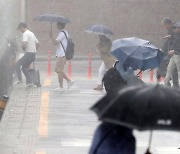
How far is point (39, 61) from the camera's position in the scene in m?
32.4

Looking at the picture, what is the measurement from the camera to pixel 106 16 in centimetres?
3606

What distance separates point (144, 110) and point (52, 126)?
7885mm

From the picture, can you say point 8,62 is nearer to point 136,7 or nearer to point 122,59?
point 122,59

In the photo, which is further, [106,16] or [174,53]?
[106,16]

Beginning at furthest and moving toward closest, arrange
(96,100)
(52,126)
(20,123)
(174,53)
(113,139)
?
(174,53), (96,100), (20,123), (52,126), (113,139)

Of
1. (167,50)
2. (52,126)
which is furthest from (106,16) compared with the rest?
(52,126)

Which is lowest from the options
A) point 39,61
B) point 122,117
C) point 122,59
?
point 39,61

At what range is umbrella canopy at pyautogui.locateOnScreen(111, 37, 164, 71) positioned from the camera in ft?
30.5

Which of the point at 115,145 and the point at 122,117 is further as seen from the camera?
the point at 115,145

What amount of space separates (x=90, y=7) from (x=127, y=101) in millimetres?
31387

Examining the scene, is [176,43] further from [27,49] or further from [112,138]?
[112,138]

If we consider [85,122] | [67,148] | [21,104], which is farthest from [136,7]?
[67,148]

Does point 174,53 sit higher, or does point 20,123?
point 174,53

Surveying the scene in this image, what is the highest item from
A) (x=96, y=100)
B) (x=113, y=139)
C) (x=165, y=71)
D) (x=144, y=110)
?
(x=144, y=110)
